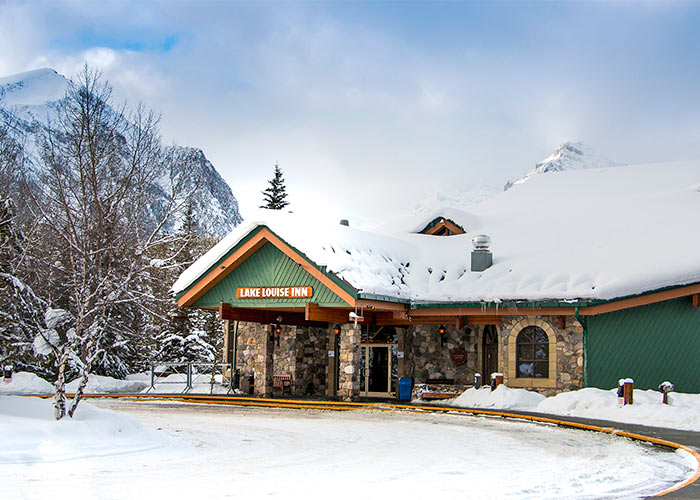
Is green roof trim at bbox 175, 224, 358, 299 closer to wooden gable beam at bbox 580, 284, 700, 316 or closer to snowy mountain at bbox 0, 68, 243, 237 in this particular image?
wooden gable beam at bbox 580, 284, 700, 316

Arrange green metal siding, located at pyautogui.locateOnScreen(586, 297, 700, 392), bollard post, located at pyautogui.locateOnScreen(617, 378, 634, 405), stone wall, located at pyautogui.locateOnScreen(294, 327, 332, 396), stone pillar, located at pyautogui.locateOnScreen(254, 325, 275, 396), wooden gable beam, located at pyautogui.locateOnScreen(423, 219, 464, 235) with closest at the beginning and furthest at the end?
bollard post, located at pyautogui.locateOnScreen(617, 378, 634, 405)
green metal siding, located at pyautogui.locateOnScreen(586, 297, 700, 392)
stone pillar, located at pyautogui.locateOnScreen(254, 325, 275, 396)
stone wall, located at pyautogui.locateOnScreen(294, 327, 332, 396)
wooden gable beam, located at pyautogui.locateOnScreen(423, 219, 464, 235)

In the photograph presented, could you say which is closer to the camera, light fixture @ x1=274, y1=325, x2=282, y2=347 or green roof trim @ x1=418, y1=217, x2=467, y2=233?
light fixture @ x1=274, y1=325, x2=282, y2=347

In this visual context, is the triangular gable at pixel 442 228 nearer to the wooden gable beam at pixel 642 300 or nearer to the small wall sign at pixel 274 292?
the small wall sign at pixel 274 292

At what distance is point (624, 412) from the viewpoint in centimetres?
1595

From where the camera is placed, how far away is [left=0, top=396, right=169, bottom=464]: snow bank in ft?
29.7

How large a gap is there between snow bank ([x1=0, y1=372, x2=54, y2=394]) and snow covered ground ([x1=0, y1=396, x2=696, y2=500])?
9.87 m

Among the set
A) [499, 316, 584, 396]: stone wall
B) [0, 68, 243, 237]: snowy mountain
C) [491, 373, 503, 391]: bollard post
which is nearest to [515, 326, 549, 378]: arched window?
[499, 316, 584, 396]: stone wall

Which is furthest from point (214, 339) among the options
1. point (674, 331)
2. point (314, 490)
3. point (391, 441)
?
point (314, 490)

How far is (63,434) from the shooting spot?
9.71 meters

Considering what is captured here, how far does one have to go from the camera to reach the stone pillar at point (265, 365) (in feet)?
72.8

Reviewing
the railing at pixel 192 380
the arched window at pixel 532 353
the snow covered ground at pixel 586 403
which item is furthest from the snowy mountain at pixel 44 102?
the arched window at pixel 532 353

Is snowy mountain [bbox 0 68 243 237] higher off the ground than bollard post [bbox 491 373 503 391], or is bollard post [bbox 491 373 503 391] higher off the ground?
snowy mountain [bbox 0 68 243 237]

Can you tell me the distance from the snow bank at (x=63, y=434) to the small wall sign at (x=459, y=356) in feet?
38.0

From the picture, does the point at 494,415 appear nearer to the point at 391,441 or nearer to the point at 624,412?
the point at 624,412
